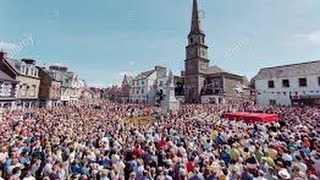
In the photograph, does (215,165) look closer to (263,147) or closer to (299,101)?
(263,147)

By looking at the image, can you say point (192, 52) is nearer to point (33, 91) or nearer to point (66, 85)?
point (66, 85)

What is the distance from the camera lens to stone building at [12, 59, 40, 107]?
38.9 metres

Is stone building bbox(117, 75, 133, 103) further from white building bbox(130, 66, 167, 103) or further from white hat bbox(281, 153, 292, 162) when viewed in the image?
white hat bbox(281, 153, 292, 162)

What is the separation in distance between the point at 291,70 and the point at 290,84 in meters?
2.77

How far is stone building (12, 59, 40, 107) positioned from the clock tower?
35067 mm

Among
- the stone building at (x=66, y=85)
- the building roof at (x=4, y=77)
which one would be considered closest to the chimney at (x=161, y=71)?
the stone building at (x=66, y=85)

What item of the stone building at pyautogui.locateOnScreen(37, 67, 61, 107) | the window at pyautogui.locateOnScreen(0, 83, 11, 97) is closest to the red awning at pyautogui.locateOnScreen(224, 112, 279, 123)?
the window at pyautogui.locateOnScreen(0, 83, 11, 97)

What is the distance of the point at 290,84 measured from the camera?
44375 mm

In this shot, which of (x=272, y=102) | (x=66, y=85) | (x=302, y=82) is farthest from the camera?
(x=66, y=85)

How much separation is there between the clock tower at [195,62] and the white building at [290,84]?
15491mm

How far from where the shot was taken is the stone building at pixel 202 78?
59.3 m

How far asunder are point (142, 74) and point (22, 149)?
69.8 m

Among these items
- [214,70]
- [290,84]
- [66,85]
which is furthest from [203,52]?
[66,85]

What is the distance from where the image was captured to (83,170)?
8344 mm
